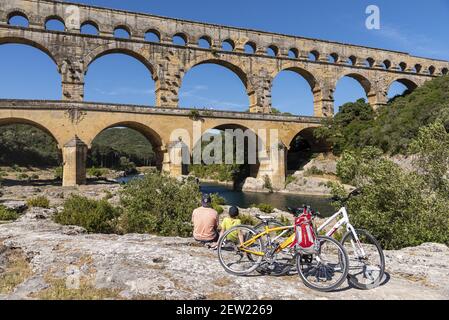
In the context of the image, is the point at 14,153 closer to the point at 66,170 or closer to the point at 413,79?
the point at 66,170

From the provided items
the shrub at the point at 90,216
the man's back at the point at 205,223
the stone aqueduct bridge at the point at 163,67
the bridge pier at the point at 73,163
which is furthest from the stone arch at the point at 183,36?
the man's back at the point at 205,223

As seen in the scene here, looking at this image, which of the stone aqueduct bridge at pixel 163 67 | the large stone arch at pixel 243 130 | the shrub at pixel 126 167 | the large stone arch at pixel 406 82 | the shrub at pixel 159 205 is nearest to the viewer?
the shrub at pixel 159 205

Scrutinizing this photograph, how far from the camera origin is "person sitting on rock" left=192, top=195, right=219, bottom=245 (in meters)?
6.41

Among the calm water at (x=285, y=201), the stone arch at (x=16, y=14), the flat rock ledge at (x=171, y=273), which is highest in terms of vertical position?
the stone arch at (x=16, y=14)

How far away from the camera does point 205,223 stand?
254 inches

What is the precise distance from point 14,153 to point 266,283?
79921mm

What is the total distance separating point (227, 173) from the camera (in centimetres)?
Answer: 5600

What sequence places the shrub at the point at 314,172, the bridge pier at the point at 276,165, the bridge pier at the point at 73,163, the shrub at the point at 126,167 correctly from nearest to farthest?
1. the bridge pier at the point at 73,163
2. the bridge pier at the point at 276,165
3. the shrub at the point at 314,172
4. the shrub at the point at 126,167

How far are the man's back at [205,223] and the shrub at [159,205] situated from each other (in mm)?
5328

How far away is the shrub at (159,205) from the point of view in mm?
11836

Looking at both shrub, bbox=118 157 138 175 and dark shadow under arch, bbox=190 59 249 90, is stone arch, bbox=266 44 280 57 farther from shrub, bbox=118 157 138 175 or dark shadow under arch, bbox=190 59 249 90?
shrub, bbox=118 157 138 175

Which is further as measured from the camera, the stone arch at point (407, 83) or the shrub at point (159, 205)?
the stone arch at point (407, 83)

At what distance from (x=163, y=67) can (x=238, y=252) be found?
106 feet

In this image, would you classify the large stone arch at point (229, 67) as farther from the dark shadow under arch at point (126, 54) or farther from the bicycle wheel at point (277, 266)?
the bicycle wheel at point (277, 266)
